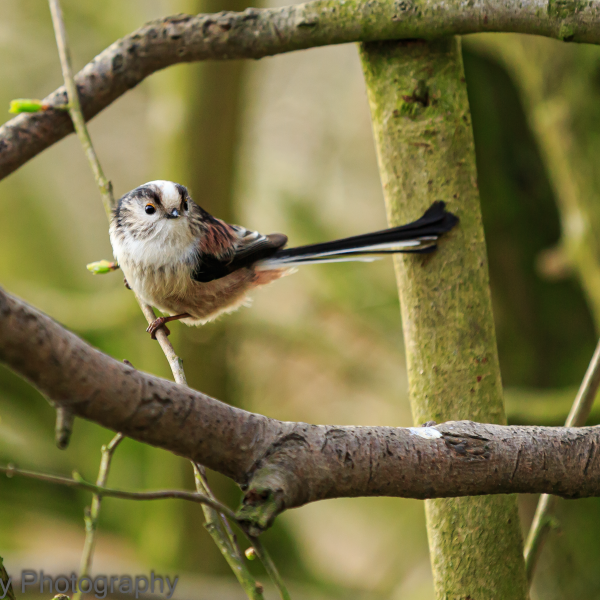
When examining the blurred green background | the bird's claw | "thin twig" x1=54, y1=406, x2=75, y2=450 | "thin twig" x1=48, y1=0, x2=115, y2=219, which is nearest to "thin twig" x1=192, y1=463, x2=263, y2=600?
"thin twig" x1=54, y1=406, x2=75, y2=450

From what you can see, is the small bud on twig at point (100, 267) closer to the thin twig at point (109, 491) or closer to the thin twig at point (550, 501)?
the thin twig at point (109, 491)

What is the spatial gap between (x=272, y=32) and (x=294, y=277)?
13.1 ft

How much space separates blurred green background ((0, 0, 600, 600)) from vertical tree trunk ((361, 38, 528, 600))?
146 centimetres

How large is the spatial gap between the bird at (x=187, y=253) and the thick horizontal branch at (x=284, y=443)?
68 centimetres

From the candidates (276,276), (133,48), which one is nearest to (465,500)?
(276,276)

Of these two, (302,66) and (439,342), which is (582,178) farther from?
(302,66)

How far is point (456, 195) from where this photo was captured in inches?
60.1

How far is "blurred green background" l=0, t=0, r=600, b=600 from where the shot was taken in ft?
10.0

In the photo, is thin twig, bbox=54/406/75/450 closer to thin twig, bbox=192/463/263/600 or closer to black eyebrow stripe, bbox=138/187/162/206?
thin twig, bbox=192/463/263/600

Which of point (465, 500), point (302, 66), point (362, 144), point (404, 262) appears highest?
point (302, 66)

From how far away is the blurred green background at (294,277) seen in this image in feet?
10.0

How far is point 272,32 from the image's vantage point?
5.05 feet

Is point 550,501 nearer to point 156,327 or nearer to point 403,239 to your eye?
point 403,239

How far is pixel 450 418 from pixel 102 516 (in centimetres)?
335
